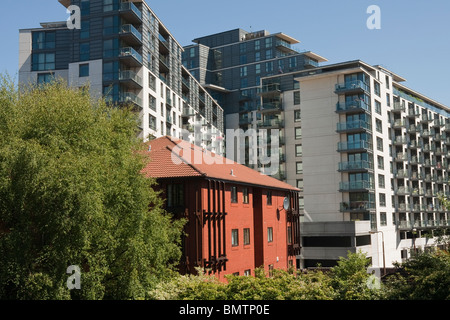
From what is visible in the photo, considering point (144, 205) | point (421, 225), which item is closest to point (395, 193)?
point (421, 225)

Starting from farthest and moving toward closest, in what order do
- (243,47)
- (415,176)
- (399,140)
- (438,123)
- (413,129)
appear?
(243,47) → (438,123) → (413,129) → (415,176) → (399,140)

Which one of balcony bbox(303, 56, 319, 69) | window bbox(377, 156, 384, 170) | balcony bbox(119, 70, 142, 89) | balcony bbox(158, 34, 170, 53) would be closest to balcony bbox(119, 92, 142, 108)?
balcony bbox(119, 70, 142, 89)

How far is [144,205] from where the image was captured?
25672mm

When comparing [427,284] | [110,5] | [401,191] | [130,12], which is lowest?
[427,284]

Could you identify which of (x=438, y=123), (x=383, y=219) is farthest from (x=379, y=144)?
(x=438, y=123)

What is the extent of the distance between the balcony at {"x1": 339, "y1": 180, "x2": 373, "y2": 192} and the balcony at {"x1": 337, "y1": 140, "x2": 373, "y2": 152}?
4227mm

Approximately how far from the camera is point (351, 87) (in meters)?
65.6

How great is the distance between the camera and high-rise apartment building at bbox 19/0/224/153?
61875 mm

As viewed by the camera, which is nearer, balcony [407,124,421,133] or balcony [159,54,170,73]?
balcony [159,54,170,73]

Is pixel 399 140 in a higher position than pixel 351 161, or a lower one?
higher

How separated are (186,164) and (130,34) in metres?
32.7

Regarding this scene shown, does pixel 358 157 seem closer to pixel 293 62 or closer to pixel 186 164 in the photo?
pixel 186 164

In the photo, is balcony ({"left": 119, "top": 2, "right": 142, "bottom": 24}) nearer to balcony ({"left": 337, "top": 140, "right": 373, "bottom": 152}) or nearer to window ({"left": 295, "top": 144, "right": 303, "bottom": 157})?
window ({"left": 295, "top": 144, "right": 303, "bottom": 157})

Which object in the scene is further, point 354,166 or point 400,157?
point 400,157
